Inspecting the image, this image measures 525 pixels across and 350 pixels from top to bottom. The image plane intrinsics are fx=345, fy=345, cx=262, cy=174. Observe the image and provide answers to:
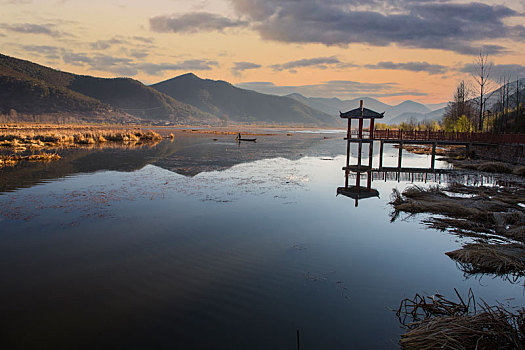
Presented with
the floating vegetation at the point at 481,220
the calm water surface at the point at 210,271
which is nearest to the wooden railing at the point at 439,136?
the floating vegetation at the point at 481,220

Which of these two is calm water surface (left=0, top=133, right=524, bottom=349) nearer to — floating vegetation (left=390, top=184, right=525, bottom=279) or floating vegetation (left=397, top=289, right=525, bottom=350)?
floating vegetation (left=390, top=184, right=525, bottom=279)

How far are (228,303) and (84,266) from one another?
13.6 ft

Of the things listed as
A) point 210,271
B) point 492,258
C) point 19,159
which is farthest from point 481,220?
point 19,159

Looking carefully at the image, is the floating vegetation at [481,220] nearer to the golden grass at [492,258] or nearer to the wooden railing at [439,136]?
the golden grass at [492,258]

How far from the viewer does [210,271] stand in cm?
852

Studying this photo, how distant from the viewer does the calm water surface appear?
244 inches

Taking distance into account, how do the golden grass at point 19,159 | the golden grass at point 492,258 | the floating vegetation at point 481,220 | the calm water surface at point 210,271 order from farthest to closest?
the golden grass at point 19,159 → the floating vegetation at point 481,220 → the golden grass at point 492,258 → the calm water surface at point 210,271

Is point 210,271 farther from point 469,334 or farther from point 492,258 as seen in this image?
point 492,258

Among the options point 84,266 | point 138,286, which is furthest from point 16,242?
point 138,286

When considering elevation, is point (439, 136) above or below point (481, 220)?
above

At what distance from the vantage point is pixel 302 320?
659 centimetres

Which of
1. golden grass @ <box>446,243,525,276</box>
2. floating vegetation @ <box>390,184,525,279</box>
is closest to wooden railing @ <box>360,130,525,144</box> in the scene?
floating vegetation @ <box>390,184,525,279</box>

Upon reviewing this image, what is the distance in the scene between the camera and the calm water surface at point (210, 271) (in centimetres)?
620

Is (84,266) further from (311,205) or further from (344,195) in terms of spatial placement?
(344,195)
